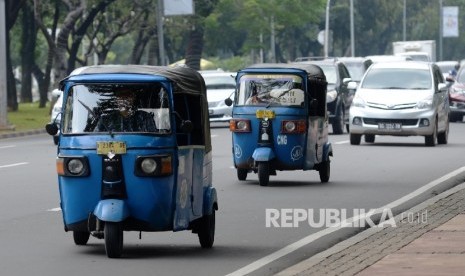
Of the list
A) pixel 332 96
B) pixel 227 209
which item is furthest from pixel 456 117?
pixel 227 209

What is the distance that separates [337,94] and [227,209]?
21321 millimetres

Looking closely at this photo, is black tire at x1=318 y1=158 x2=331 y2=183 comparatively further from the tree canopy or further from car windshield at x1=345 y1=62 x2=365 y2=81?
the tree canopy

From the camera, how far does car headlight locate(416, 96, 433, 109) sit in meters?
31.5

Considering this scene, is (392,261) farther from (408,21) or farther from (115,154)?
(408,21)

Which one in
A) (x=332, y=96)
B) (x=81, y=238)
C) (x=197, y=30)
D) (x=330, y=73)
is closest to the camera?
(x=81, y=238)

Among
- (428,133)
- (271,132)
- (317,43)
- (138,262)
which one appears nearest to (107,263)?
(138,262)

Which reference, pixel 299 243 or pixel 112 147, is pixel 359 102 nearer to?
pixel 299 243

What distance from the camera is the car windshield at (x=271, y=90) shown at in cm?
2145

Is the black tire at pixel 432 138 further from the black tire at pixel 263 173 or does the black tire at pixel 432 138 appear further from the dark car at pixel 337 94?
the black tire at pixel 263 173

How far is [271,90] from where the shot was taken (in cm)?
2166

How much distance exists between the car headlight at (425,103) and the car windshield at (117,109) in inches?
753

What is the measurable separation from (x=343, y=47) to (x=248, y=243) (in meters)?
96.1

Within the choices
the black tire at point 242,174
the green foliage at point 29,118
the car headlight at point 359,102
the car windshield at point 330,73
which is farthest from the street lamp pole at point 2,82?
the black tire at point 242,174

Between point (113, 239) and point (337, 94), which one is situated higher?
point (113, 239)
